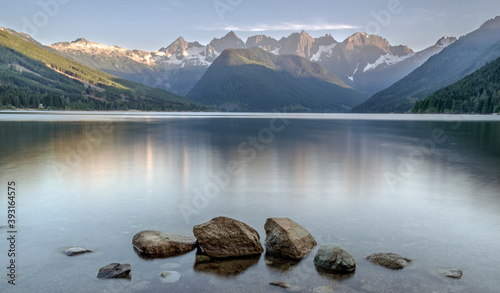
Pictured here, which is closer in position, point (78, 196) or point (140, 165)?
point (78, 196)

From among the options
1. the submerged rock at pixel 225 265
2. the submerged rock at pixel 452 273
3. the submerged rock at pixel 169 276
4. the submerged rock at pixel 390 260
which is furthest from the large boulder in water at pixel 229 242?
the submerged rock at pixel 452 273

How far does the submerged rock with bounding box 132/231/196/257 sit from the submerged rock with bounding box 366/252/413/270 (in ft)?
19.5

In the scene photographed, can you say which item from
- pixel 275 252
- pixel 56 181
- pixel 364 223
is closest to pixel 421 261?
pixel 364 223

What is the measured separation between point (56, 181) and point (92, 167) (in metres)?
6.05

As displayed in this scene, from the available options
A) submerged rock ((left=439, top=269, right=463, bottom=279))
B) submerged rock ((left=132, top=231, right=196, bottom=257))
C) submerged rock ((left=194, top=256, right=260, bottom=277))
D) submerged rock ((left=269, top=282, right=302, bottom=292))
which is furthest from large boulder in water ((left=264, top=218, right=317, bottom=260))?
submerged rock ((left=439, top=269, right=463, bottom=279))

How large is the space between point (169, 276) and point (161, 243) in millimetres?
1891

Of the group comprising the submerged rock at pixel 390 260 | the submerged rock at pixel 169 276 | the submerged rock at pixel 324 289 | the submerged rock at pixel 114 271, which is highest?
the submerged rock at pixel 390 260

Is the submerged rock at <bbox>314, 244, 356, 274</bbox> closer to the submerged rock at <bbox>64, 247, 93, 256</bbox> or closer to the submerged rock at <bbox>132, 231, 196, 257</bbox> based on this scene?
the submerged rock at <bbox>132, 231, 196, 257</bbox>

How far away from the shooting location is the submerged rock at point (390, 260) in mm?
10570

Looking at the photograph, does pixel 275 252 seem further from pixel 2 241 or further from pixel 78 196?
pixel 78 196

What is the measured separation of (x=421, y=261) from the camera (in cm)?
1101

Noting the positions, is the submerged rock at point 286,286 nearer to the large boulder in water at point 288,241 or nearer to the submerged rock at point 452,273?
the large boulder in water at point 288,241

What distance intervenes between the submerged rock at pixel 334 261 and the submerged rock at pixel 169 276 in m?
4.20

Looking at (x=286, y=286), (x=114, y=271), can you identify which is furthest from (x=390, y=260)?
(x=114, y=271)
